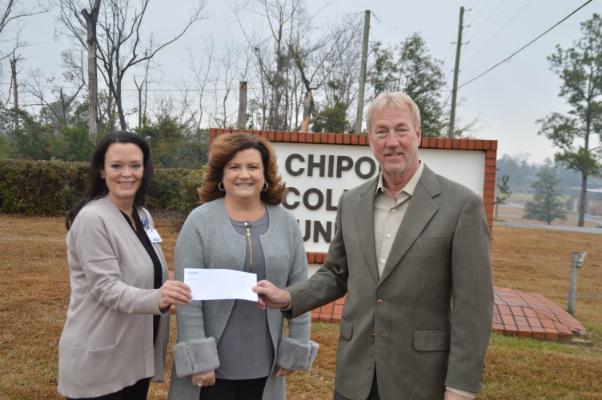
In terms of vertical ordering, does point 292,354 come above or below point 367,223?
below

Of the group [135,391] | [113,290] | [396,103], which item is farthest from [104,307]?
[396,103]

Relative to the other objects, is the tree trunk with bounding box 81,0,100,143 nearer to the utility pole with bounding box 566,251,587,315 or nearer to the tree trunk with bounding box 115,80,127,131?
the tree trunk with bounding box 115,80,127,131

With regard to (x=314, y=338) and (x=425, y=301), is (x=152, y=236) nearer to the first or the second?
(x=425, y=301)

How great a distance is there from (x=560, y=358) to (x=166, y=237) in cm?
887

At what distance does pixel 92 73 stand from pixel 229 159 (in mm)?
21202

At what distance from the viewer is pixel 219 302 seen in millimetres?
2219

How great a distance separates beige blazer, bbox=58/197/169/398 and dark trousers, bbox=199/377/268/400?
1.06 feet

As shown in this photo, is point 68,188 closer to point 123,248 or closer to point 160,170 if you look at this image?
point 160,170

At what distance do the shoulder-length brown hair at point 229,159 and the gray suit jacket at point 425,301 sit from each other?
595mm

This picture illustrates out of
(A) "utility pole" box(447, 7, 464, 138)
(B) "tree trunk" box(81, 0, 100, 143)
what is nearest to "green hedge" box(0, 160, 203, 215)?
(B) "tree trunk" box(81, 0, 100, 143)

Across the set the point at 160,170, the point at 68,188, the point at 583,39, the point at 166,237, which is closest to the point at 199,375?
the point at 166,237

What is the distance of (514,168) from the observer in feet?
337

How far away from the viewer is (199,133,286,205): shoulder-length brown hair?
7.67 ft

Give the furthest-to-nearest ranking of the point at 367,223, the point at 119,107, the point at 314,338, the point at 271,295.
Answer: the point at 119,107 < the point at 314,338 < the point at 271,295 < the point at 367,223
